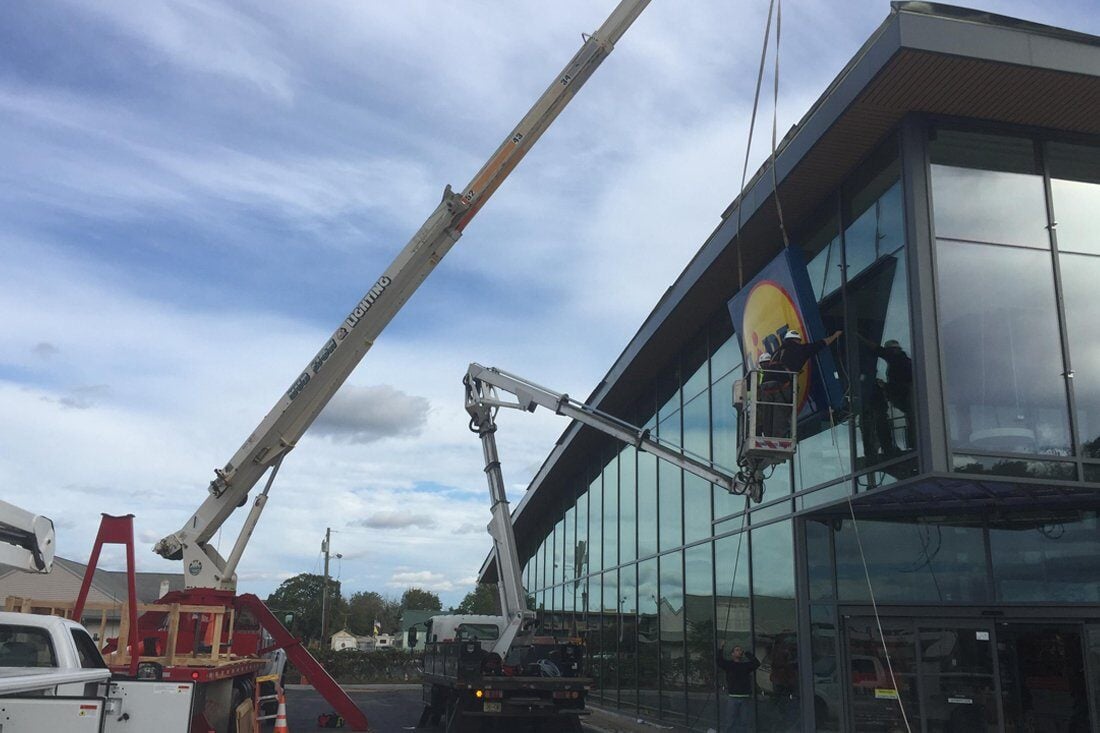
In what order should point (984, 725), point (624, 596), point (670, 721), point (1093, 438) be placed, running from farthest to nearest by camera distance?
point (624, 596) < point (670, 721) < point (984, 725) < point (1093, 438)

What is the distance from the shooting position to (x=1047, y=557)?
10789 mm

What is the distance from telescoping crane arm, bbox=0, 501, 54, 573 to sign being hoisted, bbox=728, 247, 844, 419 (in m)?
8.32

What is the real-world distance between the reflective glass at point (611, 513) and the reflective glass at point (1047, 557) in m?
12.7

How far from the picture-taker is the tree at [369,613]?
114 m

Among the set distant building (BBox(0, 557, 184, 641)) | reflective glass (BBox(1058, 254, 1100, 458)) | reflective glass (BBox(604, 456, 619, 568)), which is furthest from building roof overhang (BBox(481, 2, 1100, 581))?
distant building (BBox(0, 557, 184, 641))

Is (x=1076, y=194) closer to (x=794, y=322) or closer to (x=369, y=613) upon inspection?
(x=794, y=322)

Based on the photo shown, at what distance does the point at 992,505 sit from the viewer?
1114 centimetres

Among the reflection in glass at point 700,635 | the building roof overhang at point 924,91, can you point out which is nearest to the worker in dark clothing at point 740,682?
the reflection in glass at point 700,635

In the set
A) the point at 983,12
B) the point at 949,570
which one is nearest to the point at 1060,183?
the point at 983,12

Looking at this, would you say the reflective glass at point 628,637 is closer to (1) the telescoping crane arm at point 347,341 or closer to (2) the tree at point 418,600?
(1) the telescoping crane arm at point 347,341

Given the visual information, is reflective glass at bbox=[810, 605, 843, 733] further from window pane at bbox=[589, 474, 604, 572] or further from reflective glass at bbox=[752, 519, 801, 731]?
window pane at bbox=[589, 474, 604, 572]

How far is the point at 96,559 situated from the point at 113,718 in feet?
8.89

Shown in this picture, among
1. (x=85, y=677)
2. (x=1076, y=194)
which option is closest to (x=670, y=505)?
(x=1076, y=194)

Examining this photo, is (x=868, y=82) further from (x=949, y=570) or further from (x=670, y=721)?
(x=670, y=721)
